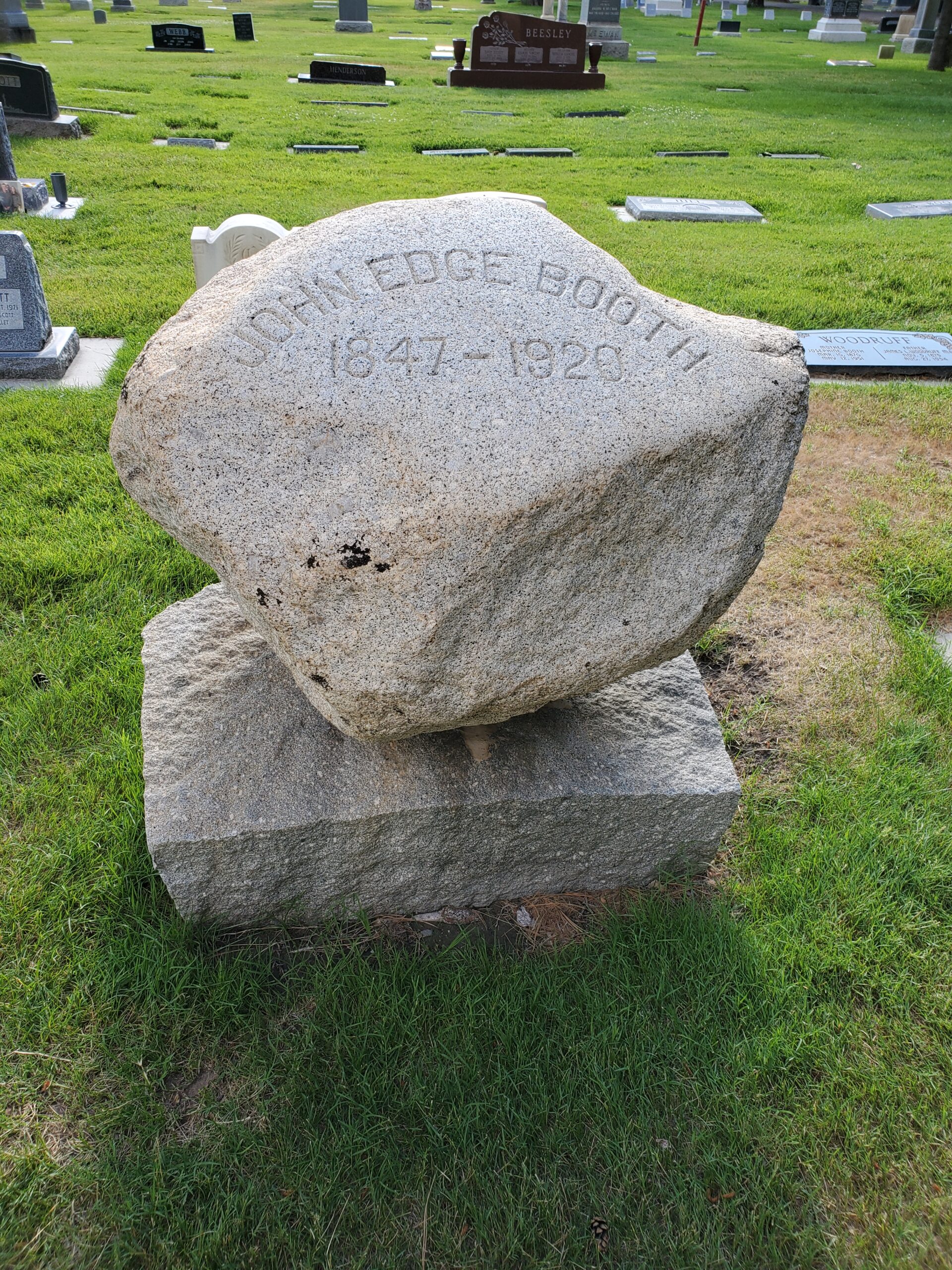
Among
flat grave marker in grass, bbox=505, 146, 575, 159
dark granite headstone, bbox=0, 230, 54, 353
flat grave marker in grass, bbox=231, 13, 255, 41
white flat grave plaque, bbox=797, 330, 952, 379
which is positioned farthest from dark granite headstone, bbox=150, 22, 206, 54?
white flat grave plaque, bbox=797, 330, 952, 379

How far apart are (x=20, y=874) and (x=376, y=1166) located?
1.13 m

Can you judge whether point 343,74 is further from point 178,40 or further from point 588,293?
point 588,293

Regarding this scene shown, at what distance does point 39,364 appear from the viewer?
16.2 ft

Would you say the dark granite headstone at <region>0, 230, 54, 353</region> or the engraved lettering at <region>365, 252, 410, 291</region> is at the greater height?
the engraved lettering at <region>365, 252, 410, 291</region>

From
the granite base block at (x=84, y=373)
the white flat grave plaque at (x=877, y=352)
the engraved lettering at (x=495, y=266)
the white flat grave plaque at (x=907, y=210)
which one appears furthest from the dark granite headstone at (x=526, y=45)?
the engraved lettering at (x=495, y=266)

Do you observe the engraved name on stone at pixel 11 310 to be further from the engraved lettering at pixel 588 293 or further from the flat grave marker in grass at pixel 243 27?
the flat grave marker in grass at pixel 243 27

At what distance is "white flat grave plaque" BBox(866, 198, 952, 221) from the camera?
7871 mm

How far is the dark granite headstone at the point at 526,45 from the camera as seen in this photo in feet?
43.8

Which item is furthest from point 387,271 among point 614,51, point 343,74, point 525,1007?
point 614,51

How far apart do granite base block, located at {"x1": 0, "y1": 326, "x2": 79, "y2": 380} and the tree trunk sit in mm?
18374

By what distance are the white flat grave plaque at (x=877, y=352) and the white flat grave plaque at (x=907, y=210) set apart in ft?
9.74

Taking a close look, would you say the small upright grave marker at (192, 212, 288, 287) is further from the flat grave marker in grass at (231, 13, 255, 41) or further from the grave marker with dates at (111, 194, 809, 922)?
the flat grave marker in grass at (231, 13, 255, 41)

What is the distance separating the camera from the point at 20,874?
2.24 meters

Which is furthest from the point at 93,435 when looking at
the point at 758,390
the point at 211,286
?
the point at 758,390
